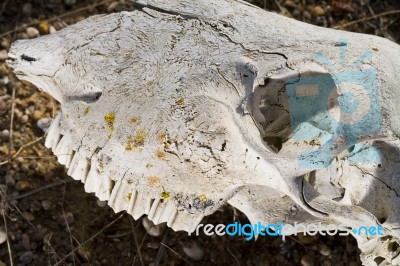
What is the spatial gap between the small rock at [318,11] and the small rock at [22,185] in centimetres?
159

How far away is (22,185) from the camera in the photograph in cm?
255

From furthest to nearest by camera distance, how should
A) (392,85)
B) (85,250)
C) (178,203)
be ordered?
(85,250) → (178,203) → (392,85)

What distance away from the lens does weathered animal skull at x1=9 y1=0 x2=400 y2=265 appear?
1749 mm

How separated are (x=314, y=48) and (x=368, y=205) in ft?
1.65

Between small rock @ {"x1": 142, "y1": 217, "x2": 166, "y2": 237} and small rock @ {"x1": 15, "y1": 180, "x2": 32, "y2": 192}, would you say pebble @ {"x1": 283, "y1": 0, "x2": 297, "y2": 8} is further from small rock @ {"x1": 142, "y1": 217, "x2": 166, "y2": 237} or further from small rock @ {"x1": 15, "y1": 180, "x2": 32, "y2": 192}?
small rock @ {"x1": 15, "y1": 180, "x2": 32, "y2": 192}

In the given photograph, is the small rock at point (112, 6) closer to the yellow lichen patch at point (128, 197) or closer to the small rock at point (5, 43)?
the small rock at point (5, 43)

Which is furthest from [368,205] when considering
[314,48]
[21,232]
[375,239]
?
[21,232]

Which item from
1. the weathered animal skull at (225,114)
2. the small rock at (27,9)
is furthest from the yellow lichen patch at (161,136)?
the small rock at (27,9)

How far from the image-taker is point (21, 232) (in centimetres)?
247

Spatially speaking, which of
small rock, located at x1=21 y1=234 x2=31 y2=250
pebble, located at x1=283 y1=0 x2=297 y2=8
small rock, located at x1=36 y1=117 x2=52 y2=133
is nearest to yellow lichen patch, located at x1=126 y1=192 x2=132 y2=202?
small rock, located at x1=21 y1=234 x2=31 y2=250

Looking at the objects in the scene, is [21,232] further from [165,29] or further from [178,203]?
[165,29]

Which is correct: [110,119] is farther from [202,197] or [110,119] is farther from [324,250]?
[324,250]

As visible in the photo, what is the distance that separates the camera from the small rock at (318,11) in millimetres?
3160

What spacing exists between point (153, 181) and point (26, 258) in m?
0.84
